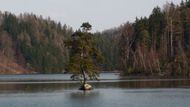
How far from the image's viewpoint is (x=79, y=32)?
8662 cm

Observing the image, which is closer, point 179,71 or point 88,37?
point 88,37

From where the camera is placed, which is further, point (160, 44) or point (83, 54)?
point (160, 44)

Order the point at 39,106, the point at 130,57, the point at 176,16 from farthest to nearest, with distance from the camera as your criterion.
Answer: the point at 130,57
the point at 176,16
the point at 39,106

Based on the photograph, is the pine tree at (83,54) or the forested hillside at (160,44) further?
the forested hillside at (160,44)

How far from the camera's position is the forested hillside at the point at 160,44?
15081cm

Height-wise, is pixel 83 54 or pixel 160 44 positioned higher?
pixel 160 44

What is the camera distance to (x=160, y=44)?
164375mm

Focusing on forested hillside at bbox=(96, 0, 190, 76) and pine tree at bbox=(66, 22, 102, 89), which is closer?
pine tree at bbox=(66, 22, 102, 89)

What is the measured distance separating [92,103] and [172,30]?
346 ft

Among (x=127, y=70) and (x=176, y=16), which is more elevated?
(x=176, y=16)

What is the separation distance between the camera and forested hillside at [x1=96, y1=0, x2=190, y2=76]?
151 meters

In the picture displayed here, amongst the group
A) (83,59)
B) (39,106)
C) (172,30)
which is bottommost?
(39,106)

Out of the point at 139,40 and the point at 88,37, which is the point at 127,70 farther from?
the point at 88,37

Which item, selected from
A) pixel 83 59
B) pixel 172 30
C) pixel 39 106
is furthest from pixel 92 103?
pixel 172 30
